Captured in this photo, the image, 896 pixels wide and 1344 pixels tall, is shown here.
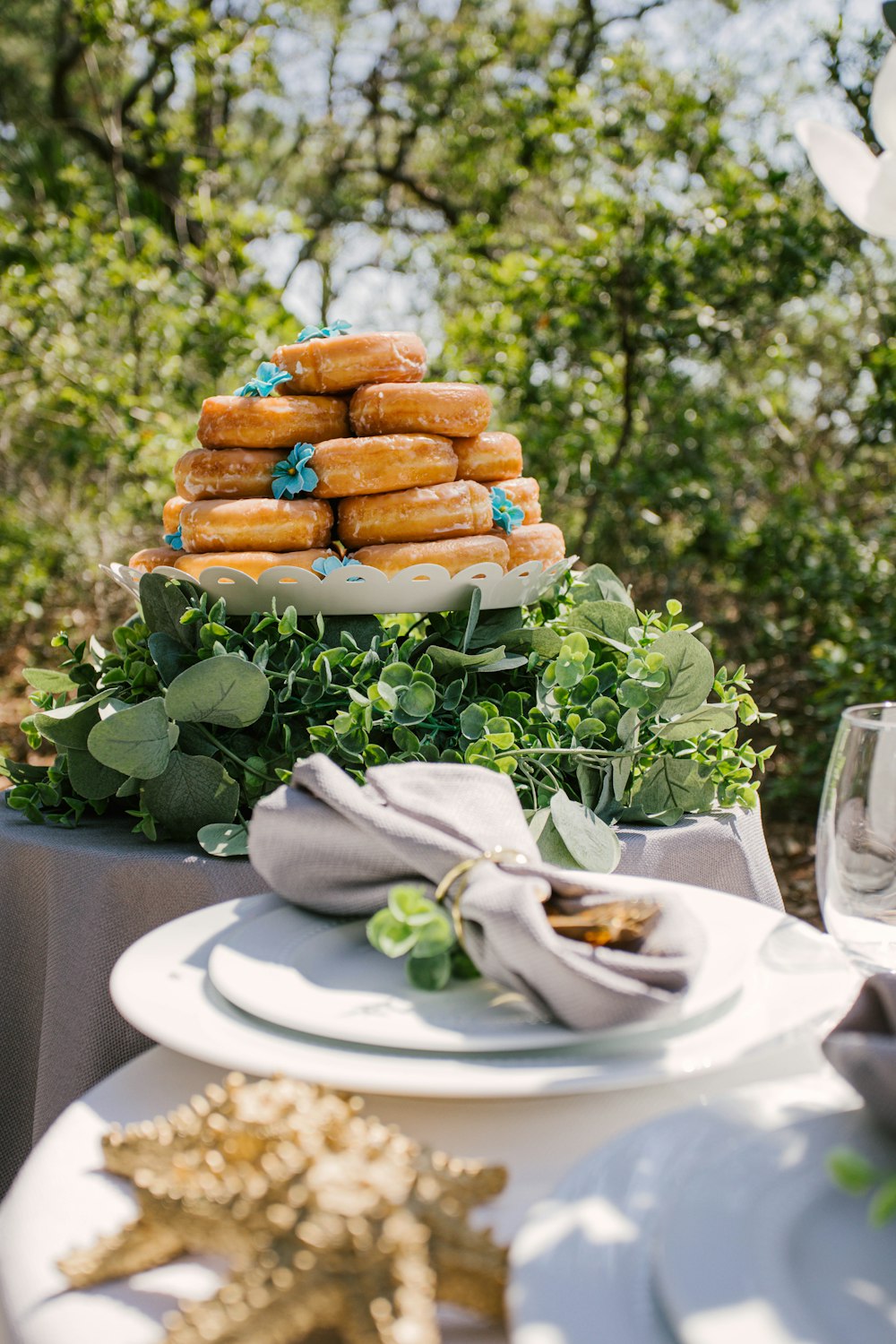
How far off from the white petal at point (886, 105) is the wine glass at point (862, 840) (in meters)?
0.37

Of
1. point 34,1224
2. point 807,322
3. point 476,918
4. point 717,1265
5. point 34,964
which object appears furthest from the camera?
point 807,322

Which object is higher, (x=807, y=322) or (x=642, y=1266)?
(x=807, y=322)

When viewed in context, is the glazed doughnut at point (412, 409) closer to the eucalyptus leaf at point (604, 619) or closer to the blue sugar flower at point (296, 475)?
the blue sugar flower at point (296, 475)

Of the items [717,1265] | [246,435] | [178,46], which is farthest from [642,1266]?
[178,46]

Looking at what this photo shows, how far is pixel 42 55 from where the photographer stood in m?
8.07

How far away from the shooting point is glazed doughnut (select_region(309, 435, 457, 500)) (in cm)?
145

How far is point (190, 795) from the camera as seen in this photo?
117 centimetres

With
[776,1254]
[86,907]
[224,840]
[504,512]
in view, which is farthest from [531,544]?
[776,1254]

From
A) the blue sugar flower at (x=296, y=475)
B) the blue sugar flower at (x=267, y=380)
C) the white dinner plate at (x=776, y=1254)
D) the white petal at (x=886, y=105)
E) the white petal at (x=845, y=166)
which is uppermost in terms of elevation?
the white petal at (x=886, y=105)

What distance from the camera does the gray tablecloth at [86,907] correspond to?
1.08 metres

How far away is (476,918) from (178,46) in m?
5.71

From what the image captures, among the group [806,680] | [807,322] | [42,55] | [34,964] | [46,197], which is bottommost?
[806,680]

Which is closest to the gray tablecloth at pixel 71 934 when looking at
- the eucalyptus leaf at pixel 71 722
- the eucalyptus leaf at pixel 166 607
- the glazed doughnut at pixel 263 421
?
the eucalyptus leaf at pixel 71 722

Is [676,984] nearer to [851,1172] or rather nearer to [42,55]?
[851,1172]
